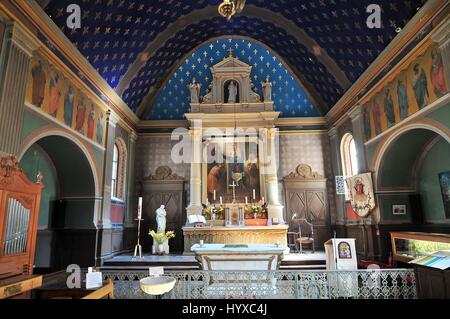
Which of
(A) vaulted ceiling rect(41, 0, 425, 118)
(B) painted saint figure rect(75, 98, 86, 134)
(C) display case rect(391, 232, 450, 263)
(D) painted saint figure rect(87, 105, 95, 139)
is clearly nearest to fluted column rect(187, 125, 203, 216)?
(A) vaulted ceiling rect(41, 0, 425, 118)

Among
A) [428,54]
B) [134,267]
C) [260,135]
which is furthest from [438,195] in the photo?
[134,267]

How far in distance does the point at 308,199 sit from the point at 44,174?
907 centimetres

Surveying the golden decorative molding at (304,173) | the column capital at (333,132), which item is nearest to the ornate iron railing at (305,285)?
the golden decorative molding at (304,173)

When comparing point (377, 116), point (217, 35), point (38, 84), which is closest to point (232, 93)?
point (217, 35)

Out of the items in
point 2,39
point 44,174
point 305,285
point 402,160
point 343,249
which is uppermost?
point 2,39

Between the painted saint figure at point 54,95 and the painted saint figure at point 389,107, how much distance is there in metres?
8.11

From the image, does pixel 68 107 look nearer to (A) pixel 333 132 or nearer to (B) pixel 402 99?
(B) pixel 402 99

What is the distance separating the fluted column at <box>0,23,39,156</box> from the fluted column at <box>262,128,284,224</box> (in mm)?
7863

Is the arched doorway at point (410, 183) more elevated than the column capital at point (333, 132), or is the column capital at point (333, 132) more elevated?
the column capital at point (333, 132)

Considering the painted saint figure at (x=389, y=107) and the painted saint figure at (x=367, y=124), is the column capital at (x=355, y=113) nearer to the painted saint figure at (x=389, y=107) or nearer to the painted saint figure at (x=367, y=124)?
the painted saint figure at (x=367, y=124)

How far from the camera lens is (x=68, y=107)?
731 centimetres

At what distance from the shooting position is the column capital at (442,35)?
5344 mm

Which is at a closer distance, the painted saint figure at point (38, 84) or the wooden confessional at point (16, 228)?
the wooden confessional at point (16, 228)

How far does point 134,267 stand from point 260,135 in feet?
21.3
